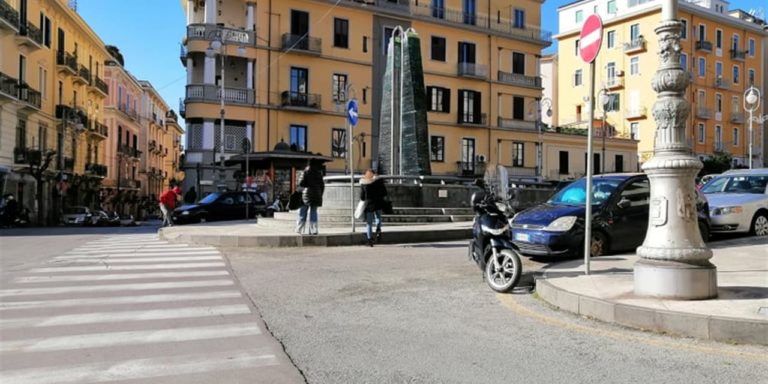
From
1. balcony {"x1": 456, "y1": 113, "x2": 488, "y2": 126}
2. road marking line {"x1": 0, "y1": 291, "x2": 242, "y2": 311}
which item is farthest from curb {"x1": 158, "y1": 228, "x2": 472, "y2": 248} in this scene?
balcony {"x1": 456, "y1": 113, "x2": 488, "y2": 126}

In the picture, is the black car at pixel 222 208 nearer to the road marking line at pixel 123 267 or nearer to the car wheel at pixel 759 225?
the road marking line at pixel 123 267

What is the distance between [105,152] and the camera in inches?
2147

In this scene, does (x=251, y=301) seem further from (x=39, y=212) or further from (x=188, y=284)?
(x=39, y=212)

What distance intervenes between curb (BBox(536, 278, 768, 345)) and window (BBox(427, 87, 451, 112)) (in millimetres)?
39932

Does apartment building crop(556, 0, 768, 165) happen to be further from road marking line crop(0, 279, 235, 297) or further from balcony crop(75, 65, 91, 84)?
road marking line crop(0, 279, 235, 297)

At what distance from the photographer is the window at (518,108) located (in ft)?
165

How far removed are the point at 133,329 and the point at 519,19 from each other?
4971 centimetres

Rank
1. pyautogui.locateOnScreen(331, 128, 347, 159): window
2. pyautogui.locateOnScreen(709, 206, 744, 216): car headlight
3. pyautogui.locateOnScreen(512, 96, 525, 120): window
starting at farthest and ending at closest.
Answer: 1. pyautogui.locateOnScreen(512, 96, 525, 120): window
2. pyautogui.locateOnScreen(331, 128, 347, 159): window
3. pyautogui.locateOnScreen(709, 206, 744, 216): car headlight

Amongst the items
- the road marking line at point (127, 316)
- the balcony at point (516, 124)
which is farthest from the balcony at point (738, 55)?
the road marking line at point (127, 316)

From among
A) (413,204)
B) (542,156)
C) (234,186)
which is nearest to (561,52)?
(542,156)

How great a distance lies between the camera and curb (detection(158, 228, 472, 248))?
44.2ft

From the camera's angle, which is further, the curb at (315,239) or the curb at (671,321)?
the curb at (315,239)

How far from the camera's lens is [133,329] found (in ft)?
19.2

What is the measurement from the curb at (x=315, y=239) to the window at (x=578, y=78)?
161 ft
